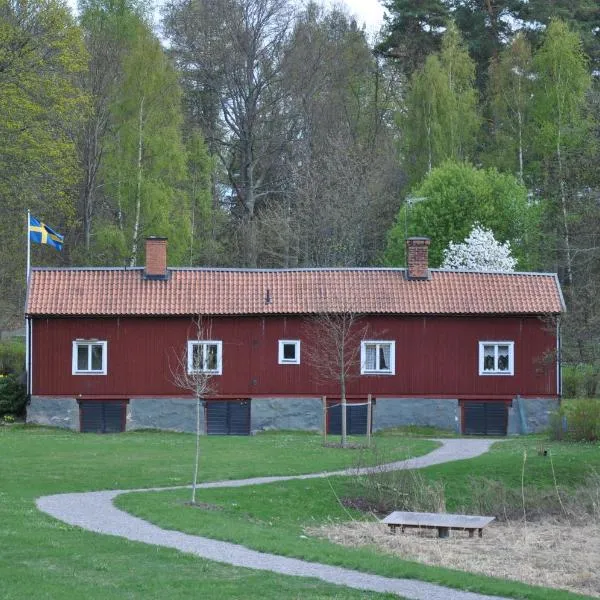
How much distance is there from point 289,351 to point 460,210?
48.4 feet

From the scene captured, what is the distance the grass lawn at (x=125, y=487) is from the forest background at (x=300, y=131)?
14.1m

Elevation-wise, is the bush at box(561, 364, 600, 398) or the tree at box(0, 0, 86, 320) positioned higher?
the tree at box(0, 0, 86, 320)

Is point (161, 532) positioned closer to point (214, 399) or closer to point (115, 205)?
point (214, 399)

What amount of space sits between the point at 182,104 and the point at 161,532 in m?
44.7

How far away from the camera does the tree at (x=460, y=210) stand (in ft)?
165

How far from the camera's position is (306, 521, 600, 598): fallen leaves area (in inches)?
611

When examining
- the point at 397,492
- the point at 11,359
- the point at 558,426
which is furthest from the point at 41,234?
the point at 397,492

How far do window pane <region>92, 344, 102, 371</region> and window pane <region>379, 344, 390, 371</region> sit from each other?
379 inches

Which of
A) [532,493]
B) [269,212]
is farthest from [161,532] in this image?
[269,212]

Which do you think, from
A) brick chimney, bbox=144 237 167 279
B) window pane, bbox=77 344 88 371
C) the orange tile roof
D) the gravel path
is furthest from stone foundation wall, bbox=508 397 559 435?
the gravel path

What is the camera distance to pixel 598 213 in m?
24.7

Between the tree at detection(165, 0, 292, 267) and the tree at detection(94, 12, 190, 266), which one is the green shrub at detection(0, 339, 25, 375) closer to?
the tree at detection(94, 12, 190, 266)

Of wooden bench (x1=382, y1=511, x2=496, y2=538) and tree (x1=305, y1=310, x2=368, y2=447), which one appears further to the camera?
tree (x1=305, y1=310, x2=368, y2=447)

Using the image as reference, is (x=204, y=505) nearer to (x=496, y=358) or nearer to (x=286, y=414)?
(x=286, y=414)
